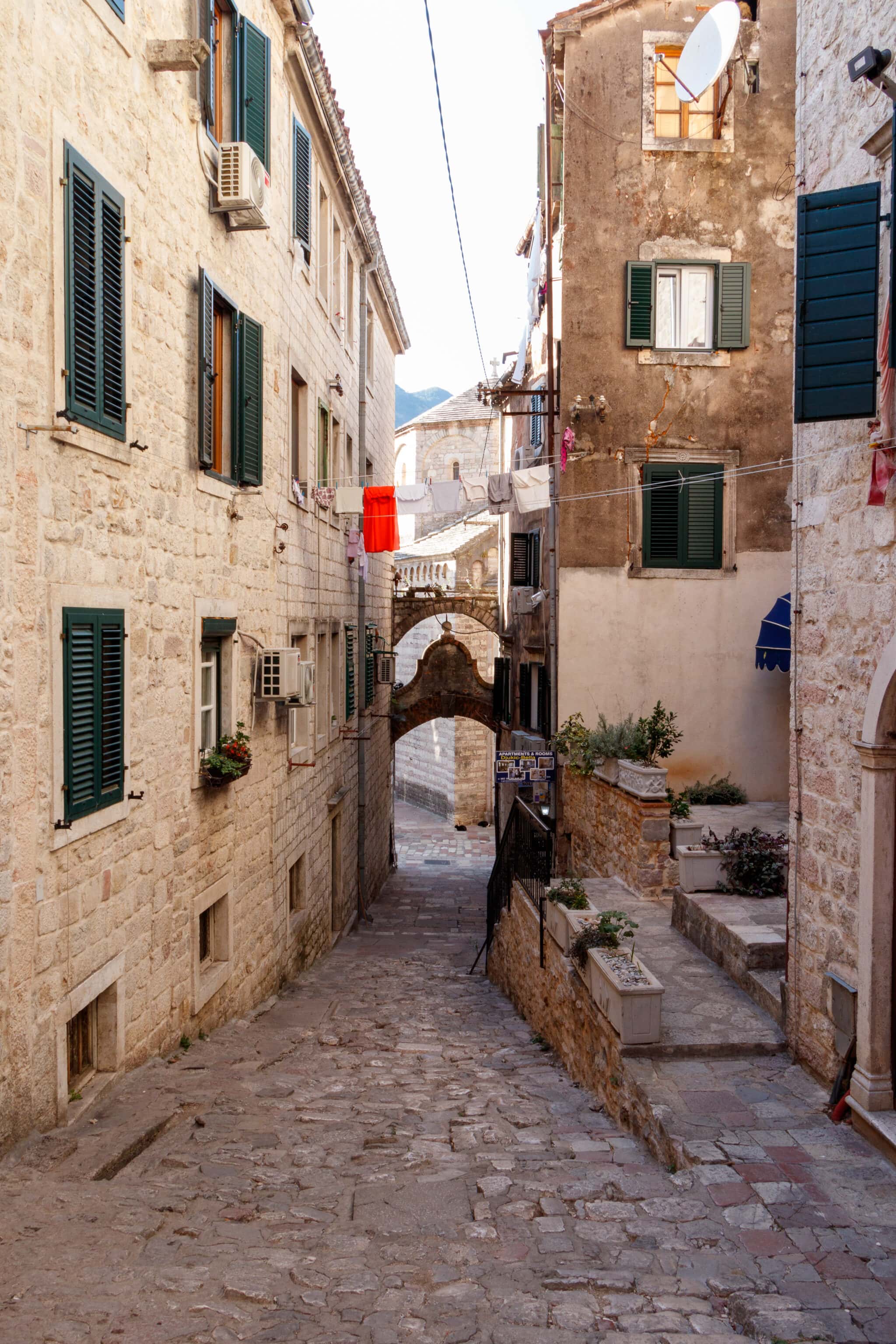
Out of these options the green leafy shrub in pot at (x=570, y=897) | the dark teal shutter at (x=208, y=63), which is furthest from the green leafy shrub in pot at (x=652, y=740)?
the dark teal shutter at (x=208, y=63)

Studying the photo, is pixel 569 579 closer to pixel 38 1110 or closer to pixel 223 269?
pixel 223 269

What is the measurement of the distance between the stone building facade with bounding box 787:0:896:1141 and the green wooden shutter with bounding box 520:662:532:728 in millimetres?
12696

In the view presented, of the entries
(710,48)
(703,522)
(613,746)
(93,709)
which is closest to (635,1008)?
(93,709)

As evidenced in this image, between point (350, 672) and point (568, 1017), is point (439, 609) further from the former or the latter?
point (568, 1017)

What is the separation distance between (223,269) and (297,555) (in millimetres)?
4234

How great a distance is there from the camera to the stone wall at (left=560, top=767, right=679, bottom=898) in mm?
11812

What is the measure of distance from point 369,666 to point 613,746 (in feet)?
27.3

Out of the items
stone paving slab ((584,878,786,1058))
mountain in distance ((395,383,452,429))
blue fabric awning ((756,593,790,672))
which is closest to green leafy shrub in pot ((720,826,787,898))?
stone paving slab ((584,878,786,1058))

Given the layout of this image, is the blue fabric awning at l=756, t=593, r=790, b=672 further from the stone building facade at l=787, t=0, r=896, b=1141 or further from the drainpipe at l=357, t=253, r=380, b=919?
the stone building facade at l=787, t=0, r=896, b=1141

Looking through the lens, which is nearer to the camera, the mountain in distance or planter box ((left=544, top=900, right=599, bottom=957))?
planter box ((left=544, top=900, right=599, bottom=957))

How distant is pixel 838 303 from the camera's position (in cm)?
596

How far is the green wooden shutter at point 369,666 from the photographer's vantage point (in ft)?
65.6

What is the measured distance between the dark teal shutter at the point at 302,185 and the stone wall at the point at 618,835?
8.06 metres

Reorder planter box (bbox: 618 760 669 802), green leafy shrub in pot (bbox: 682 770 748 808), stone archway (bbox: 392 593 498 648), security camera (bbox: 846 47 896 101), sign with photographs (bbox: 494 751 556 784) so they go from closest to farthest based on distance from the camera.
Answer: security camera (bbox: 846 47 896 101)
planter box (bbox: 618 760 669 802)
sign with photographs (bbox: 494 751 556 784)
green leafy shrub in pot (bbox: 682 770 748 808)
stone archway (bbox: 392 593 498 648)
